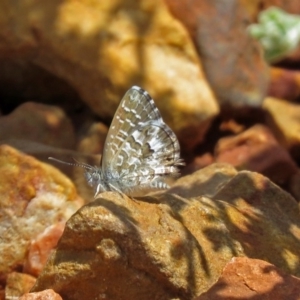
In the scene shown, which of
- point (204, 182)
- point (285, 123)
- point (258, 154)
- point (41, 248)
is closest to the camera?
point (41, 248)

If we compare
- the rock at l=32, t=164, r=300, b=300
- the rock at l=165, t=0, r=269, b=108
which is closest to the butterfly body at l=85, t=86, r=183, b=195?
the rock at l=32, t=164, r=300, b=300

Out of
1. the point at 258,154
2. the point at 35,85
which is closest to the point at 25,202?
the point at 35,85

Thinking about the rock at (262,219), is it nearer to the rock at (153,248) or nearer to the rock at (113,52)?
the rock at (153,248)

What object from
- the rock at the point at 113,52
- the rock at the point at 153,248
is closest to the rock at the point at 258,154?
the rock at the point at 113,52

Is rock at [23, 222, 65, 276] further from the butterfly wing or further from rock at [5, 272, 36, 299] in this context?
the butterfly wing

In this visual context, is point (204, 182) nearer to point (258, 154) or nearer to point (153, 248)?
point (258, 154)
